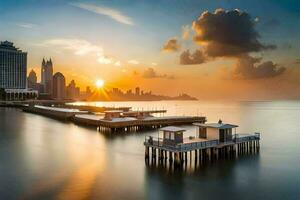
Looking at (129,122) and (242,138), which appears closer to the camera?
(242,138)

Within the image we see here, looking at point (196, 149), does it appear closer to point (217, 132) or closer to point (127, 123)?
point (217, 132)

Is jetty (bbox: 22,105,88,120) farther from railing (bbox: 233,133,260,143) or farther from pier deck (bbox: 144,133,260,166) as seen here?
railing (bbox: 233,133,260,143)

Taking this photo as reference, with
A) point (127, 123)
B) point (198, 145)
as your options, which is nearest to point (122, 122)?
point (127, 123)

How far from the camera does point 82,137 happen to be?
82.5 meters

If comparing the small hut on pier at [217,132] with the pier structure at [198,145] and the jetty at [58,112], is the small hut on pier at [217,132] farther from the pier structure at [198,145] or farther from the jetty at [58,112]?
the jetty at [58,112]

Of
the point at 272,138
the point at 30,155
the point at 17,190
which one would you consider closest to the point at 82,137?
the point at 30,155

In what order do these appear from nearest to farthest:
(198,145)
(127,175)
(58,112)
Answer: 1. (127,175)
2. (198,145)
3. (58,112)

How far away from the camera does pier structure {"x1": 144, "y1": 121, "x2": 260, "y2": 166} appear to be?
48500 millimetres

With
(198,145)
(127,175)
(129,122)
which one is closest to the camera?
(127,175)

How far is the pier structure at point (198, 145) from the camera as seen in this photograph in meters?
48.5

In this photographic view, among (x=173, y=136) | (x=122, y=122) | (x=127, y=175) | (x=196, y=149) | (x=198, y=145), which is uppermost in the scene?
(x=173, y=136)

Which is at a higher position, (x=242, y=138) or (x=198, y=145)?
(x=198, y=145)

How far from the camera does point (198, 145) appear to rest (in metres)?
49.8

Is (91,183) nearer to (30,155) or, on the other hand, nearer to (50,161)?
(50,161)
